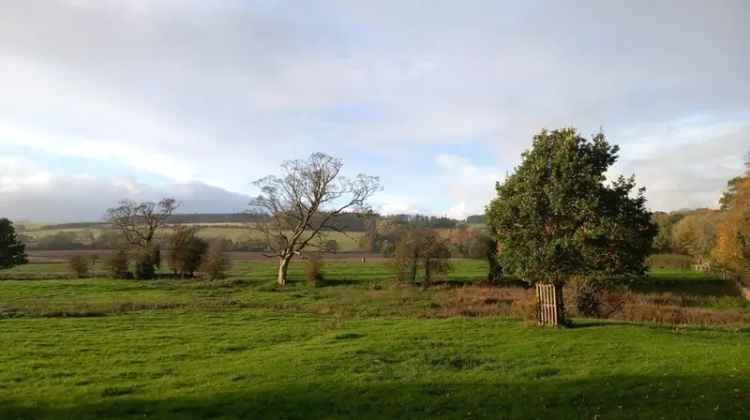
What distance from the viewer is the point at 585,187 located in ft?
69.4

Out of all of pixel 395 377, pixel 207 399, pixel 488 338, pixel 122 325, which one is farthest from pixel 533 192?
pixel 122 325

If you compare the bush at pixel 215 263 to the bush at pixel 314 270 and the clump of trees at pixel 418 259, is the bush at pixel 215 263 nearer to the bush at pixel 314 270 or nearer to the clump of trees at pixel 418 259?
the bush at pixel 314 270

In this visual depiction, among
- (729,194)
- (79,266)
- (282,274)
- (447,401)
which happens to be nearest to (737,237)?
(729,194)

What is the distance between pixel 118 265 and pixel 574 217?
52.4 m

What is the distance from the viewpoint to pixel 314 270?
2098 inches

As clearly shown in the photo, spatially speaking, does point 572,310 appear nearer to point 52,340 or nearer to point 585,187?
point 585,187

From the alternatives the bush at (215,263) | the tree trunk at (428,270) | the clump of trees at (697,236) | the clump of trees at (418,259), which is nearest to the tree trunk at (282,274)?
the bush at (215,263)

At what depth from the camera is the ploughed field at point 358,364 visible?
431 inches

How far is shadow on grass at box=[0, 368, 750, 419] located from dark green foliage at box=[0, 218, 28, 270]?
201 feet

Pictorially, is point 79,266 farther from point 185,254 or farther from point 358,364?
point 358,364

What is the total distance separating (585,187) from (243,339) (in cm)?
1573

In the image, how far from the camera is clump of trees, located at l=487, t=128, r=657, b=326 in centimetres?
2081

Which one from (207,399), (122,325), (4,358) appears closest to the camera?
(207,399)

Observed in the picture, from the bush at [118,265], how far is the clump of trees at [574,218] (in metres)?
49.2
